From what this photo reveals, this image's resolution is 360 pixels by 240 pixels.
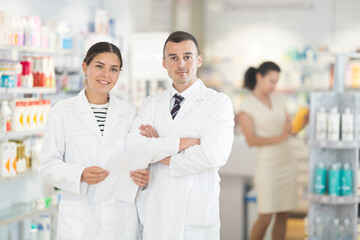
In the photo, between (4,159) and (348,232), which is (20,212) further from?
(348,232)

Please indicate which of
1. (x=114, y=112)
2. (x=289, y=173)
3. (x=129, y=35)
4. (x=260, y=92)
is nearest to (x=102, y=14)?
(x=129, y=35)

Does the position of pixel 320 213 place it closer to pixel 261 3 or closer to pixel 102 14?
pixel 102 14

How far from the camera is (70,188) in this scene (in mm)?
2820

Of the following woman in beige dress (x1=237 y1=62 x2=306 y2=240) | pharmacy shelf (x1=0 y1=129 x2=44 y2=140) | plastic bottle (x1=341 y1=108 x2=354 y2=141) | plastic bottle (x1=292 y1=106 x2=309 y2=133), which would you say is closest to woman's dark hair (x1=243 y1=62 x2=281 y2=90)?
woman in beige dress (x1=237 y1=62 x2=306 y2=240)

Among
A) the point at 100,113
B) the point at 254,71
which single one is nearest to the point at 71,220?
the point at 100,113

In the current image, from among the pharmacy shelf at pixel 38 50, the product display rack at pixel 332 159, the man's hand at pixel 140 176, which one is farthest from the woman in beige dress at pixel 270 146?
the man's hand at pixel 140 176

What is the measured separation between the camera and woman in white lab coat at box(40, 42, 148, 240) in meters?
2.87

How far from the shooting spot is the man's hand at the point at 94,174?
9.11 ft

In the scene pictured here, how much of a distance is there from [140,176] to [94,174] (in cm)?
24

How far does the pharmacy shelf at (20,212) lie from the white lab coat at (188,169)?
1.83m

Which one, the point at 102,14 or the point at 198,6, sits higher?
the point at 198,6

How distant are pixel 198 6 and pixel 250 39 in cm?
95

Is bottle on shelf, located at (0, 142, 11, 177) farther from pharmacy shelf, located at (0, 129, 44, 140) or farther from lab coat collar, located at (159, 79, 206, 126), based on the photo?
lab coat collar, located at (159, 79, 206, 126)

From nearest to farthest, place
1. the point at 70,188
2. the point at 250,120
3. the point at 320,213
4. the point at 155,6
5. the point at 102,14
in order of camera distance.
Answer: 1. the point at 70,188
2. the point at 320,213
3. the point at 250,120
4. the point at 102,14
5. the point at 155,6
